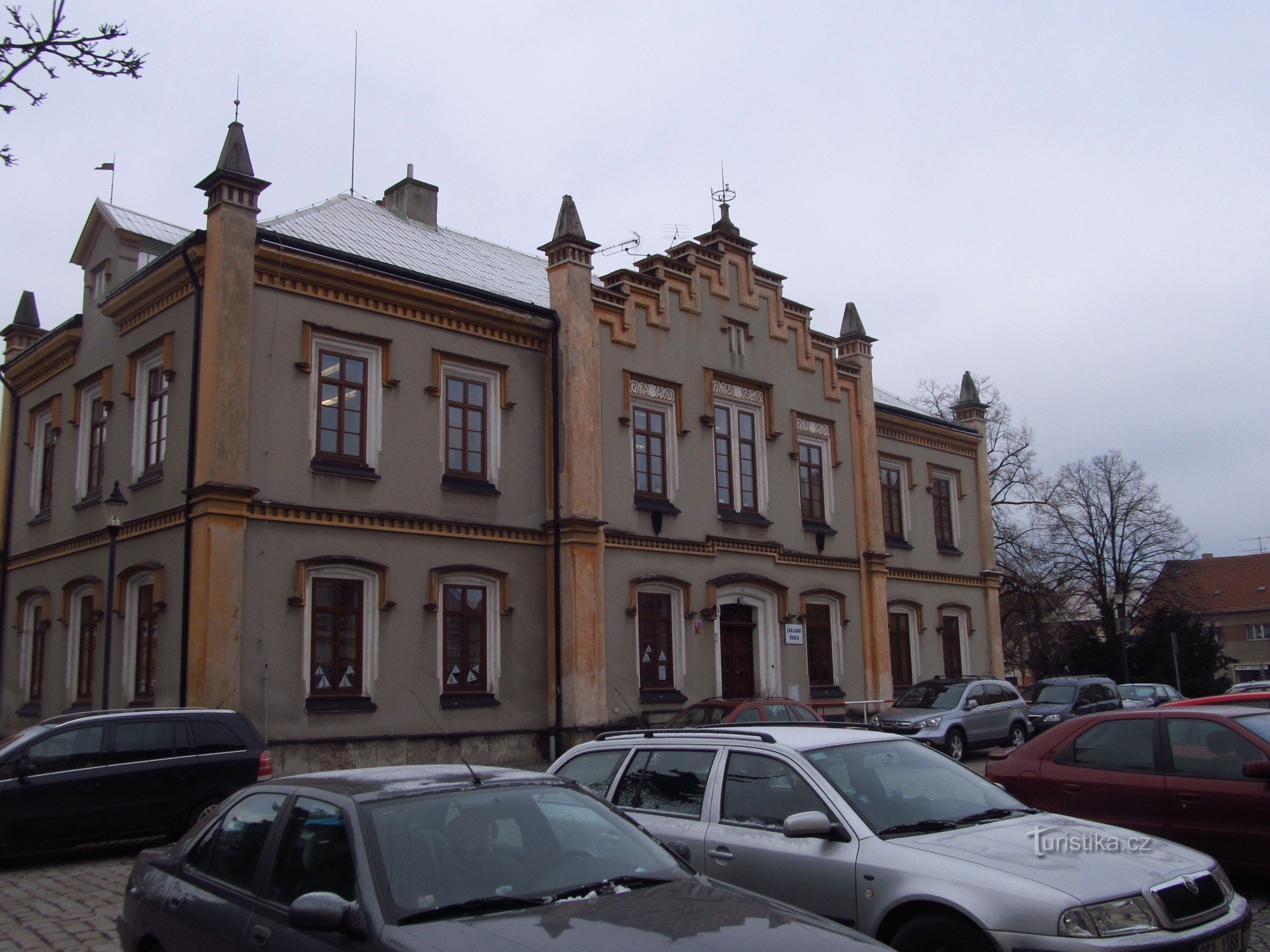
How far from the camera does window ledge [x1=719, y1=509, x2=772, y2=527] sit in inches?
963

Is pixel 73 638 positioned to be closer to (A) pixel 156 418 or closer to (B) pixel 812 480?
(A) pixel 156 418

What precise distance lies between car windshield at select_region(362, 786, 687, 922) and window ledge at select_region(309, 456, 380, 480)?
13991mm

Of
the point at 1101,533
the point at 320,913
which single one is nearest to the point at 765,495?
the point at 320,913

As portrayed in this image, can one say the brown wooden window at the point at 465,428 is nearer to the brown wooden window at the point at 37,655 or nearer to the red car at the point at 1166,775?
the brown wooden window at the point at 37,655

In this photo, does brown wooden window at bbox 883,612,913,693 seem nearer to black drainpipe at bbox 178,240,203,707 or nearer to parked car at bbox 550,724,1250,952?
black drainpipe at bbox 178,240,203,707

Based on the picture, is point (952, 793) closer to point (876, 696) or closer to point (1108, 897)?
point (1108, 897)

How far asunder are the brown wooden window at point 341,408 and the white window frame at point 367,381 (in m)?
0.05

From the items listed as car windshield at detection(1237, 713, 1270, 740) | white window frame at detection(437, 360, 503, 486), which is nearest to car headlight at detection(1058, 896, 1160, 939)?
car windshield at detection(1237, 713, 1270, 740)

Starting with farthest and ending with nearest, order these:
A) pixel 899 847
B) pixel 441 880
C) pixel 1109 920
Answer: pixel 899 847 < pixel 1109 920 < pixel 441 880

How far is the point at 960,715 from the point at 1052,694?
4.86 meters

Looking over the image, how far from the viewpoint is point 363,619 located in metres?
18.7

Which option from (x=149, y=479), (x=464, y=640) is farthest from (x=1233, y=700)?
(x=149, y=479)

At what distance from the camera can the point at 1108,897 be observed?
546cm

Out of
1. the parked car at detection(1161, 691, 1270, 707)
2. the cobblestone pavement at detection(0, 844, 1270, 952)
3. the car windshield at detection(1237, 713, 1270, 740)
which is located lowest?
the cobblestone pavement at detection(0, 844, 1270, 952)
